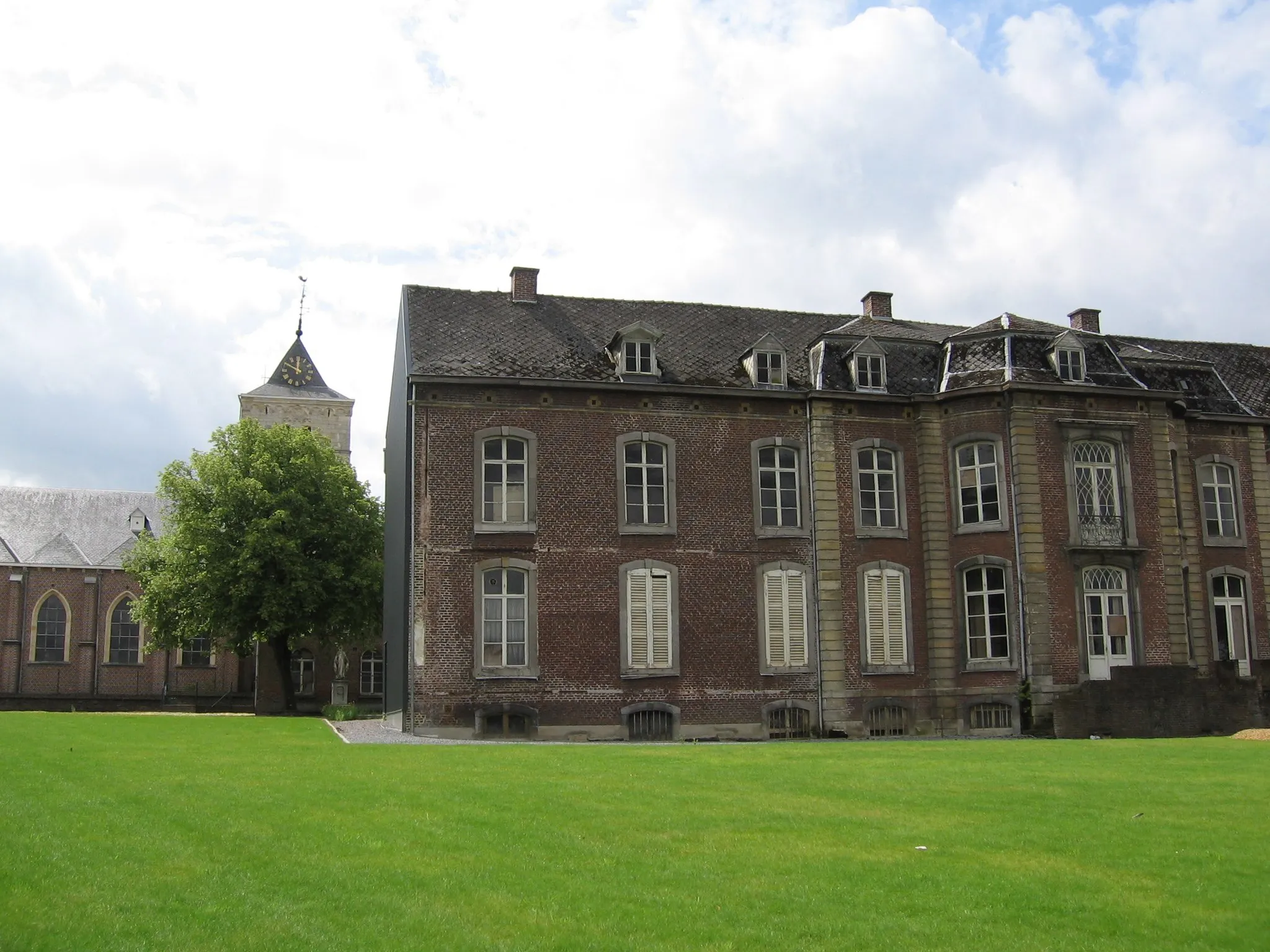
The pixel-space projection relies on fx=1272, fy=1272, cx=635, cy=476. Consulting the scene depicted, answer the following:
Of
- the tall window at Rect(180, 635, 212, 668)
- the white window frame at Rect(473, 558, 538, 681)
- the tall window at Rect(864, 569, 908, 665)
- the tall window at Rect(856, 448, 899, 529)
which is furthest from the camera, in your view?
the tall window at Rect(180, 635, 212, 668)

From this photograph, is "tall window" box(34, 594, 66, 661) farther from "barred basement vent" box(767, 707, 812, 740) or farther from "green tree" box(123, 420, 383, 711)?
"barred basement vent" box(767, 707, 812, 740)

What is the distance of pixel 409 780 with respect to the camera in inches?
614

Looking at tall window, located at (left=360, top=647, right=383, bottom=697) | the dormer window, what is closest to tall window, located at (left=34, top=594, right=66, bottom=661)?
tall window, located at (left=360, top=647, right=383, bottom=697)

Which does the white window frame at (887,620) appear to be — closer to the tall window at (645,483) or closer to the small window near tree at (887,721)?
the small window near tree at (887,721)

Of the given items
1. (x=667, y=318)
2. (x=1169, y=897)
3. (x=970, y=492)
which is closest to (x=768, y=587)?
(x=970, y=492)

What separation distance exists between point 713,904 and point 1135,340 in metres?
32.7

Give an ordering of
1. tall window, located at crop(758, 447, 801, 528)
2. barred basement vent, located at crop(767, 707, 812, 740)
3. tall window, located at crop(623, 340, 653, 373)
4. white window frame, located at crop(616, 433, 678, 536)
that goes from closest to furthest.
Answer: white window frame, located at crop(616, 433, 678, 536) < barred basement vent, located at crop(767, 707, 812, 740) < tall window, located at crop(623, 340, 653, 373) < tall window, located at crop(758, 447, 801, 528)

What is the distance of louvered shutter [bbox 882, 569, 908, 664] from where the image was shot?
30.5m

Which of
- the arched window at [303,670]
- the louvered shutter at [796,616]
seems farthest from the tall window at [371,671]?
the louvered shutter at [796,616]

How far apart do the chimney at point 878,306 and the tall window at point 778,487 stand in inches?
266

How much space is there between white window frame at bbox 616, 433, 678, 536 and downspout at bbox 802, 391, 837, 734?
342 cm

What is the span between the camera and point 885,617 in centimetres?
3056

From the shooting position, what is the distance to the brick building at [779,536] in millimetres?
28516

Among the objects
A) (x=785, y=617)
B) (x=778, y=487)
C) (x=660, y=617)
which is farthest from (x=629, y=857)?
(x=778, y=487)
